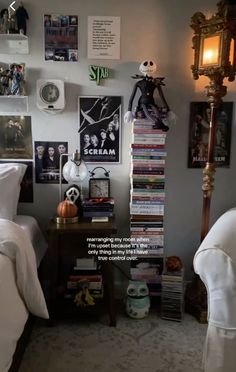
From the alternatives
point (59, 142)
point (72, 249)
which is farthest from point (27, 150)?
point (72, 249)

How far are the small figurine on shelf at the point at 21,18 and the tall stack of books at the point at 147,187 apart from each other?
37.3 inches

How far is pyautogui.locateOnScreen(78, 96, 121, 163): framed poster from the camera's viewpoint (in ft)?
7.48

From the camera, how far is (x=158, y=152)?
2.14 metres

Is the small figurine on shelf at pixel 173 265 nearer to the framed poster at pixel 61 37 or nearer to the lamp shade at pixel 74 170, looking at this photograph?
the lamp shade at pixel 74 170

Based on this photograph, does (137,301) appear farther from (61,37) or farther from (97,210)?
(61,37)

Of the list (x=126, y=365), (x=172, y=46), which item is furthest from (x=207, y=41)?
(x=126, y=365)

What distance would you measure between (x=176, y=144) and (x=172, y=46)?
0.65 m

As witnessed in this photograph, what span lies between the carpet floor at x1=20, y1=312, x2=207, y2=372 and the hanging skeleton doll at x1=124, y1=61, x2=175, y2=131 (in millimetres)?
1261

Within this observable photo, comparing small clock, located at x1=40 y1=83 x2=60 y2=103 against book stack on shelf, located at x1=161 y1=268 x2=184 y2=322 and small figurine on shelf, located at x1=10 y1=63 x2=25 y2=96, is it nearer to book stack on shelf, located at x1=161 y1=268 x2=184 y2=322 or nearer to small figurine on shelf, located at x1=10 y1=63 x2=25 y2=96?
small figurine on shelf, located at x1=10 y1=63 x2=25 y2=96

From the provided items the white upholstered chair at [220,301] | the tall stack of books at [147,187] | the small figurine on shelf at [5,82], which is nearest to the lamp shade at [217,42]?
the tall stack of books at [147,187]

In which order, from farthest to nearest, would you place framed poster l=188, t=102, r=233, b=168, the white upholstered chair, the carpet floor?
framed poster l=188, t=102, r=233, b=168 → the carpet floor → the white upholstered chair

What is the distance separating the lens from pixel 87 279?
2152mm

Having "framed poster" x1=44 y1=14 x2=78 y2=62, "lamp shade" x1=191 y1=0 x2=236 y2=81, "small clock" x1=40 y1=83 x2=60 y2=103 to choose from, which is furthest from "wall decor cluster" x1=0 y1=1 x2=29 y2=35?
"lamp shade" x1=191 y1=0 x2=236 y2=81

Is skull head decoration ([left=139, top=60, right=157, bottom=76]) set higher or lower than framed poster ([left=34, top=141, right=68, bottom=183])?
higher
